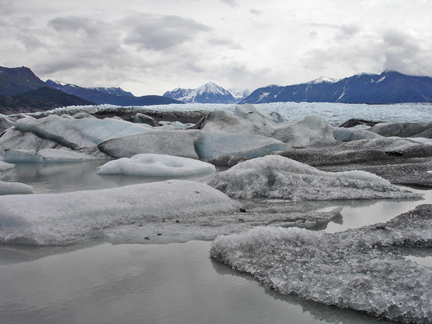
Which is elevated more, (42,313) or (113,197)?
(113,197)

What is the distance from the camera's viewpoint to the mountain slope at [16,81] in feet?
421

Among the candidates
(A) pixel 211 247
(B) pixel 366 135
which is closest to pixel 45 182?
(A) pixel 211 247

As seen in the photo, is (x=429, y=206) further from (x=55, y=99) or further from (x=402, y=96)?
(x=402, y=96)

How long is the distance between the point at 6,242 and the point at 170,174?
2.98 m

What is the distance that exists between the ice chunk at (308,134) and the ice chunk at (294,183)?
4.41 m

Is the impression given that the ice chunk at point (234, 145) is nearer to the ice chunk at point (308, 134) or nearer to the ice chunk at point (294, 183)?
the ice chunk at point (308, 134)

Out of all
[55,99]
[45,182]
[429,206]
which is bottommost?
[45,182]

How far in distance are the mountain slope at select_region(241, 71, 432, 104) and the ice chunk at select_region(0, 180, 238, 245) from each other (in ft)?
468

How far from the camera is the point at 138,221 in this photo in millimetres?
2418

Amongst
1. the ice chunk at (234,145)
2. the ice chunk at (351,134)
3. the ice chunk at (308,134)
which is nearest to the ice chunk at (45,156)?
the ice chunk at (234,145)

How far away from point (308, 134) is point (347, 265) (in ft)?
23.3

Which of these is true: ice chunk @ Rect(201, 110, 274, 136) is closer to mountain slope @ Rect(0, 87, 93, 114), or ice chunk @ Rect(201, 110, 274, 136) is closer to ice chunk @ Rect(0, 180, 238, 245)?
ice chunk @ Rect(0, 180, 238, 245)

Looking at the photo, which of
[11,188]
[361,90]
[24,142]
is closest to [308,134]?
[11,188]

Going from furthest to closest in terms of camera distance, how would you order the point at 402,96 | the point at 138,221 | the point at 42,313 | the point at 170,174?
the point at 402,96
the point at 170,174
the point at 138,221
the point at 42,313
